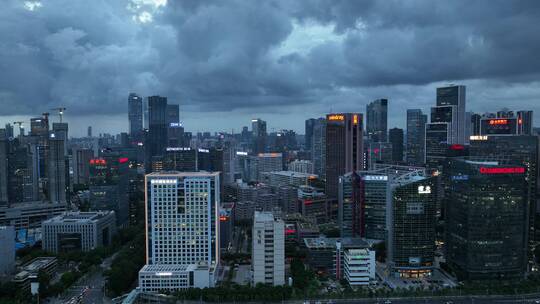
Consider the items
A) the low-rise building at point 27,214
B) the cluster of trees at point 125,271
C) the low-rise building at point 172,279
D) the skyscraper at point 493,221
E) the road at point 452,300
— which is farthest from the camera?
the low-rise building at point 27,214

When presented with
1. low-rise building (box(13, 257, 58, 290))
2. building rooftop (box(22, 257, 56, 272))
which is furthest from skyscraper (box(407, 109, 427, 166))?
low-rise building (box(13, 257, 58, 290))

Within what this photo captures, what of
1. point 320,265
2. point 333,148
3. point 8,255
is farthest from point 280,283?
point 333,148

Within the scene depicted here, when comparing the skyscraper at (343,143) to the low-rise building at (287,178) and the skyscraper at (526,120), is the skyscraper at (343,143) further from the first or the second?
the skyscraper at (526,120)

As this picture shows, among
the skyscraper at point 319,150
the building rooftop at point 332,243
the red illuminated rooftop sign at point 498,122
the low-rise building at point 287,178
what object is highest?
the red illuminated rooftop sign at point 498,122

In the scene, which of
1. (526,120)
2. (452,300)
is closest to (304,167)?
(526,120)

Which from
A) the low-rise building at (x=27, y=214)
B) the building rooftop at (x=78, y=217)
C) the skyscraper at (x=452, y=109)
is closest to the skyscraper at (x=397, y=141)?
the skyscraper at (x=452, y=109)

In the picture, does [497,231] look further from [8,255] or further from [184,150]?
[184,150]

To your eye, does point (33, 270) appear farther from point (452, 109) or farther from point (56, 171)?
point (452, 109)
